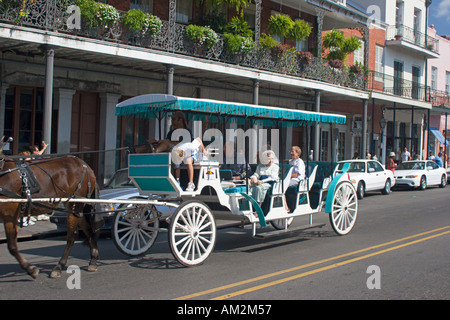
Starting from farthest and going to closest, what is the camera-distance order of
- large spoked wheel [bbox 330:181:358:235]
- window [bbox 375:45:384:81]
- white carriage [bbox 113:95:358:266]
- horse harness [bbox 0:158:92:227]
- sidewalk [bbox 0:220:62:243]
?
1. window [bbox 375:45:384:81]
2. sidewalk [bbox 0:220:62:243]
3. large spoked wheel [bbox 330:181:358:235]
4. white carriage [bbox 113:95:358:266]
5. horse harness [bbox 0:158:92:227]

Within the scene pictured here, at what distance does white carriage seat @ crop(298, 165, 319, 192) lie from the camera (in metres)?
9.54

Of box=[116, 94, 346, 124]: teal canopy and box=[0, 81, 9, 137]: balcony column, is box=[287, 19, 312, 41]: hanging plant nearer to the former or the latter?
box=[0, 81, 9, 137]: balcony column

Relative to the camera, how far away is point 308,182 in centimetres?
988

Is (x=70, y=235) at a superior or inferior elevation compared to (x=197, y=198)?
inferior

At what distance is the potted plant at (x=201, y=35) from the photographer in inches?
673

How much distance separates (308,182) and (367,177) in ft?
32.3

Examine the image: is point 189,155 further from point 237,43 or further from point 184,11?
point 184,11

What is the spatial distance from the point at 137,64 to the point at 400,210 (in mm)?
9667

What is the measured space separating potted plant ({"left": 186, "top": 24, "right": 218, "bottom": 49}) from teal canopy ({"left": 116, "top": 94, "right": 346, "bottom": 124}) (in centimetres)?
846

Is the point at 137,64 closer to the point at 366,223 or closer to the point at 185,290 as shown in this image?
the point at 366,223

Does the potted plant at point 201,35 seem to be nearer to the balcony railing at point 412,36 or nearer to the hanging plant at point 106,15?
the hanging plant at point 106,15

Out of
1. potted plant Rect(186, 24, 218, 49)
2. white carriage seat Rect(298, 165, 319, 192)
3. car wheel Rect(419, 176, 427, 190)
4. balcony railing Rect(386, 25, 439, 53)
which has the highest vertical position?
balcony railing Rect(386, 25, 439, 53)

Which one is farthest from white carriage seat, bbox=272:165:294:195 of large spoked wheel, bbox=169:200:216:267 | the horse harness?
the horse harness

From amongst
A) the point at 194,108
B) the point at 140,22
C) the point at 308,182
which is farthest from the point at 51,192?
the point at 140,22
